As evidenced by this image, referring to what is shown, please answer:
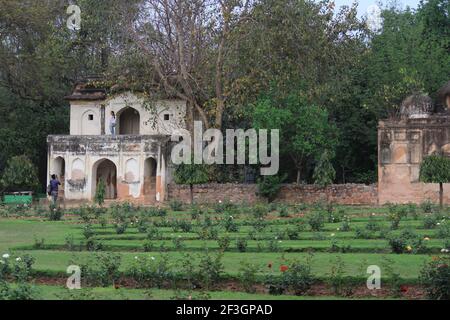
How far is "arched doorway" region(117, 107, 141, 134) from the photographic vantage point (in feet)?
168

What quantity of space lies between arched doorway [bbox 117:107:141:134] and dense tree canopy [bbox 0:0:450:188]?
134 inches

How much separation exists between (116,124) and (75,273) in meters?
35.9

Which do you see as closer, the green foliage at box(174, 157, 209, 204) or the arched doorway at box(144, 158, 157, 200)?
the green foliage at box(174, 157, 209, 204)

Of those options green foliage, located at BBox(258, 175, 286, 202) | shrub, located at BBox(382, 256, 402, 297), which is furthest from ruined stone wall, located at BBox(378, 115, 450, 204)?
shrub, located at BBox(382, 256, 402, 297)

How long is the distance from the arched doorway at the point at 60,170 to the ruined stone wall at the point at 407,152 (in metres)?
18.6

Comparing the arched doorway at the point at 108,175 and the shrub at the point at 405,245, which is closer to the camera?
the shrub at the point at 405,245

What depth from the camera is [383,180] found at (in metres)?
40.0

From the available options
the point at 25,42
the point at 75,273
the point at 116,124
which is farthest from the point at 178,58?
the point at 75,273

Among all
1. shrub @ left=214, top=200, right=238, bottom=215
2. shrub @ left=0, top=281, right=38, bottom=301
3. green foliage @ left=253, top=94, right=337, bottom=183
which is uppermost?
green foliage @ left=253, top=94, right=337, bottom=183

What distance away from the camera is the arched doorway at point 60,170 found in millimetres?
46944

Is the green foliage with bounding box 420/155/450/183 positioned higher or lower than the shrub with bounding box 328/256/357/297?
higher

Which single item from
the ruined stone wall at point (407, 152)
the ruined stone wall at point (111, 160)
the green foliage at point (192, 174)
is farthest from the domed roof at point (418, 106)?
the ruined stone wall at point (111, 160)

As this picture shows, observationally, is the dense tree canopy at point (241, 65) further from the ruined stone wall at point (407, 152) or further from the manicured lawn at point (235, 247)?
the manicured lawn at point (235, 247)

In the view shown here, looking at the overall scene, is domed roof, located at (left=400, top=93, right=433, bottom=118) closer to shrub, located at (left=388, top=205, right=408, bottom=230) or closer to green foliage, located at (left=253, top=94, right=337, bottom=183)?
green foliage, located at (left=253, top=94, right=337, bottom=183)
